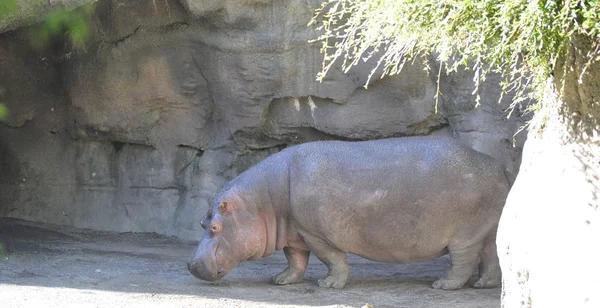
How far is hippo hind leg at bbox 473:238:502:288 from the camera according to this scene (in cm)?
768

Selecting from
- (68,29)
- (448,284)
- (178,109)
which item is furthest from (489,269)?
(68,29)

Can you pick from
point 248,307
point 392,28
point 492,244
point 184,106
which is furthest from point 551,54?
point 184,106

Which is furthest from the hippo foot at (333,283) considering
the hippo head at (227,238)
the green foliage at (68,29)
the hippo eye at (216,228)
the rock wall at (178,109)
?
the green foliage at (68,29)

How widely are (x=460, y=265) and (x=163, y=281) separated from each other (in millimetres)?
2520

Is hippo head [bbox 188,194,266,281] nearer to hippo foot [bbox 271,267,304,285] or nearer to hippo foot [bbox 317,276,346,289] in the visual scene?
hippo foot [bbox 271,267,304,285]

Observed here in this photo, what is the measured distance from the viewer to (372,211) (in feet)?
25.0

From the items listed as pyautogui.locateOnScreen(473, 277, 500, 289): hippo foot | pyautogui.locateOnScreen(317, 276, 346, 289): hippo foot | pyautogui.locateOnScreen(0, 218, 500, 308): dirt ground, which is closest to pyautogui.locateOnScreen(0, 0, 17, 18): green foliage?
pyautogui.locateOnScreen(0, 218, 500, 308): dirt ground

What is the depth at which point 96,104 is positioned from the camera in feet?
33.9

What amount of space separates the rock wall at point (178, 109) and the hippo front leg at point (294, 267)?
215cm

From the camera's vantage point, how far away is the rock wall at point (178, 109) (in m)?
9.41

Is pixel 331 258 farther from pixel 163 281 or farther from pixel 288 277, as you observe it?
pixel 163 281

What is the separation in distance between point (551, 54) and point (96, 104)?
7.16m

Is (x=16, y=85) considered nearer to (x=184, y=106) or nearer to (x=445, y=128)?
(x=184, y=106)

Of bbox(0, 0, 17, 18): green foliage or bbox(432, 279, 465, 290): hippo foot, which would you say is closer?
bbox(432, 279, 465, 290): hippo foot
